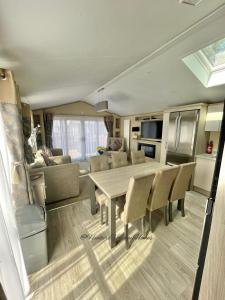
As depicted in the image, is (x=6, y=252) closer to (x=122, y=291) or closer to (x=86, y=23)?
(x=122, y=291)

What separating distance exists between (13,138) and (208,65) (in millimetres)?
3345

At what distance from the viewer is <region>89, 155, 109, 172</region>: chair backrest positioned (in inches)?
99.3

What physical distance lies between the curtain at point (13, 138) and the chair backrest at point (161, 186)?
5.52ft

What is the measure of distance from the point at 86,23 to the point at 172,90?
2.55 metres

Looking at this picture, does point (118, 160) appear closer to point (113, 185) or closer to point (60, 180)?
point (113, 185)

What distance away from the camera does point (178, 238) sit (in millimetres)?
1928

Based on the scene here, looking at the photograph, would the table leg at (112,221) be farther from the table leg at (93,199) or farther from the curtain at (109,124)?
the curtain at (109,124)

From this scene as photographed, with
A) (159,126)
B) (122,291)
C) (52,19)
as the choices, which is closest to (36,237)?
(122,291)

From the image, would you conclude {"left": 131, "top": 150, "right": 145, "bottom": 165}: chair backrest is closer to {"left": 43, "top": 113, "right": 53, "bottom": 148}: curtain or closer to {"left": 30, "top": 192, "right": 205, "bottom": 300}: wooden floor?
{"left": 30, "top": 192, "right": 205, "bottom": 300}: wooden floor

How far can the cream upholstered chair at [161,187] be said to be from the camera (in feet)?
5.82

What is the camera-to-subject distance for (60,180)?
9.11 feet

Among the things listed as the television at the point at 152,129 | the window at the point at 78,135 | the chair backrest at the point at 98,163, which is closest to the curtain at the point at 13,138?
the chair backrest at the point at 98,163

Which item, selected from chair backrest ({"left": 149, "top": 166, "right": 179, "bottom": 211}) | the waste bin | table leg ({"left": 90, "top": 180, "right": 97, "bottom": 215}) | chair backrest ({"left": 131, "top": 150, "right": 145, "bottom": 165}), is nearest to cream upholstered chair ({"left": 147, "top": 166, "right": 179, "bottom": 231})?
chair backrest ({"left": 149, "top": 166, "right": 179, "bottom": 211})

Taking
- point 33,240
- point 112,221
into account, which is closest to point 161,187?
point 112,221
